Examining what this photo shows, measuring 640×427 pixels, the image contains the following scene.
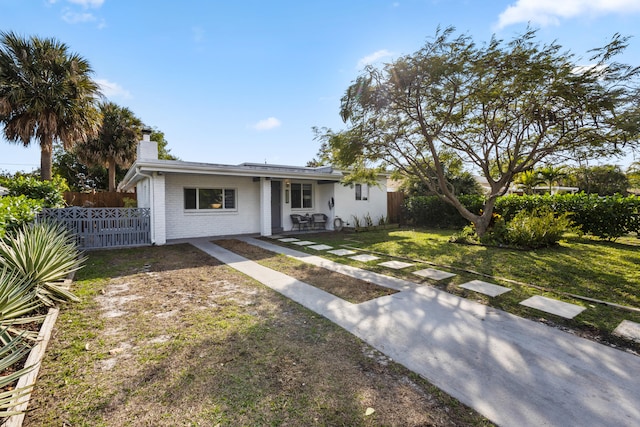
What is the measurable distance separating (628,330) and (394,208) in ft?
42.9

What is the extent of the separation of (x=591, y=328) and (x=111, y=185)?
78.9ft

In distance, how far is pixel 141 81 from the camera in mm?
10000

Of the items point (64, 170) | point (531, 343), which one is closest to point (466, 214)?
point (531, 343)

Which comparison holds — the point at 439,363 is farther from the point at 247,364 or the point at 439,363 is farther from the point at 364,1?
the point at 364,1

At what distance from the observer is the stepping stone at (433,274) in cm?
556

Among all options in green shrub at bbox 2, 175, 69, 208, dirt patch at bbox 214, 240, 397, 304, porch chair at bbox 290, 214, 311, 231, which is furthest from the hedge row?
green shrub at bbox 2, 175, 69, 208

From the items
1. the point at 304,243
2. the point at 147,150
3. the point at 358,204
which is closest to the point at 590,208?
the point at 358,204

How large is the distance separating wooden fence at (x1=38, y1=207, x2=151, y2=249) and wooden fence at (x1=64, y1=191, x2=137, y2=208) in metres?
6.90

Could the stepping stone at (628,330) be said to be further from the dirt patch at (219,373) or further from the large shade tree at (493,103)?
the large shade tree at (493,103)

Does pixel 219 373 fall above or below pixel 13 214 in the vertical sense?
below

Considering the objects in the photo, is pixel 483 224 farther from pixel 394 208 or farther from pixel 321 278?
pixel 394 208

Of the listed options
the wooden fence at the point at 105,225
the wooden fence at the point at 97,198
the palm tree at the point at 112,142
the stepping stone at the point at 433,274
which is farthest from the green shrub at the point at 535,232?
the palm tree at the point at 112,142

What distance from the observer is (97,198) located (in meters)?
15.7

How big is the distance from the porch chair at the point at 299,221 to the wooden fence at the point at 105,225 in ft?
18.9
